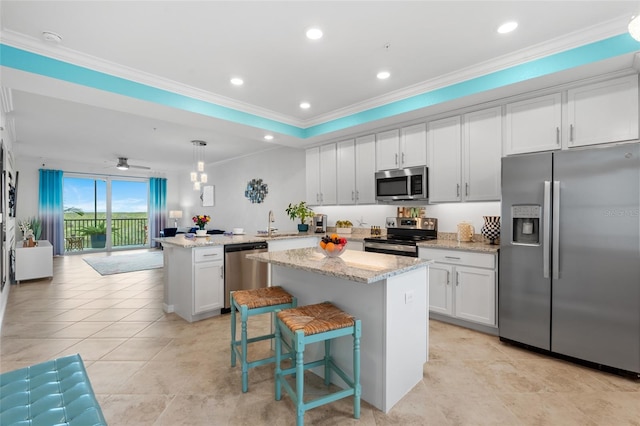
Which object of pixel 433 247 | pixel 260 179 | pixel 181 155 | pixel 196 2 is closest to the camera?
pixel 196 2

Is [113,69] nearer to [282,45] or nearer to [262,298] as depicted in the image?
[282,45]

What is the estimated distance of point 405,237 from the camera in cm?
440

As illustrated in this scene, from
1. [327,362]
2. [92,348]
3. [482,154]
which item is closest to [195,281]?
[92,348]

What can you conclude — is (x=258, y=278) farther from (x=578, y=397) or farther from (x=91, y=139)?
(x=91, y=139)

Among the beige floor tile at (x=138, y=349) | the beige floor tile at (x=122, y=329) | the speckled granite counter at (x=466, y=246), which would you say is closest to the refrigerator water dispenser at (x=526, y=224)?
the speckled granite counter at (x=466, y=246)

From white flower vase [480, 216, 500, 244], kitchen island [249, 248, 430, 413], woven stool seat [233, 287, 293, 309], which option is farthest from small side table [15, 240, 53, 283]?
white flower vase [480, 216, 500, 244]

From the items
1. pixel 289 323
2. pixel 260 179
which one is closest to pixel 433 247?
pixel 289 323

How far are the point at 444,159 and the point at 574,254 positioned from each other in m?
1.69

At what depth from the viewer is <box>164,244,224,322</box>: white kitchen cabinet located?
368 cm

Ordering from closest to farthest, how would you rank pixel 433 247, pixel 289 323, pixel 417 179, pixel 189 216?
pixel 289 323 < pixel 433 247 < pixel 417 179 < pixel 189 216

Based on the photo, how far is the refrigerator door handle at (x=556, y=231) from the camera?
2.70 metres

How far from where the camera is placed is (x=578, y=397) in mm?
2189

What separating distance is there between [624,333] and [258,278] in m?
3.69

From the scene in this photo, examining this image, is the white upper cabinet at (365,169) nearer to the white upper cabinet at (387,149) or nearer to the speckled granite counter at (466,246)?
the white upper cabinet at (387,149)
